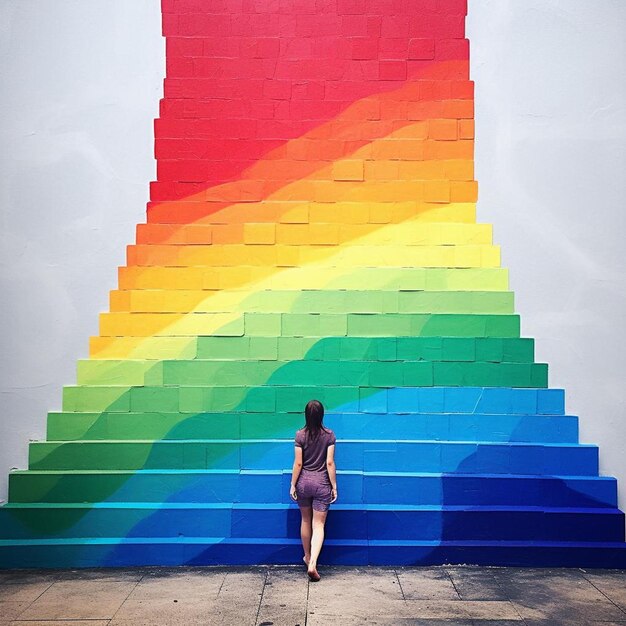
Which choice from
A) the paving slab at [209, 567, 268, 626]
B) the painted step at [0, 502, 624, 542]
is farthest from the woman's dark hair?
Result: the paving slab at [209, 567, 268, 626]

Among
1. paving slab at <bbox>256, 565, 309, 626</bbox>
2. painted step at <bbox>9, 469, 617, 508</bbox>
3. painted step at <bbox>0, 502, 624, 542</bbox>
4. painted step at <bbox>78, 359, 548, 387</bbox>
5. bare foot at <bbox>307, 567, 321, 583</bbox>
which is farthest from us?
painted step at <bbox>78, 359, 548, 387</bbox>

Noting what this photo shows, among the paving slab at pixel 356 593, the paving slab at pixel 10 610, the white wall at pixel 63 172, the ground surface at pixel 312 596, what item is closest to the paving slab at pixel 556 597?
the ground surface at pixel 312 596

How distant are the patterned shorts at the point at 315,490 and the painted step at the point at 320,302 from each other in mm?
1684

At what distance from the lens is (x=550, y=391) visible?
663 cm

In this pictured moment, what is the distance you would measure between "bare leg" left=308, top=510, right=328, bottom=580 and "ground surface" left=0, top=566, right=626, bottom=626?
16 cm

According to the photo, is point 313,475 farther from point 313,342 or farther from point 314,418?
point 313,342

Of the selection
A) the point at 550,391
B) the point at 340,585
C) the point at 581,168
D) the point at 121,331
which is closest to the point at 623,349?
the point at 550,391

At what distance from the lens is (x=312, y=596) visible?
209 inches

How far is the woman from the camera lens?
19.0 ft

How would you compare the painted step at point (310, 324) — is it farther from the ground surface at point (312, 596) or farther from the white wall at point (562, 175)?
the ground surface at point (312, 596)

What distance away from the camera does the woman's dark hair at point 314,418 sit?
579 cm

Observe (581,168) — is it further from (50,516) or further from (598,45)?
(50,516)

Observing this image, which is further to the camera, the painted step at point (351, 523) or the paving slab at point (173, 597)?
the painted step at point (351, 523)

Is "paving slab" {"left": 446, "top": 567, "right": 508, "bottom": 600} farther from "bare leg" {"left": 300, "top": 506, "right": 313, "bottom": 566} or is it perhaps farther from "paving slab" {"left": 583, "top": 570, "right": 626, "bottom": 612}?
"bare leg" {"left": 300, "top": 506, "right": 313, "bottom": 566}
